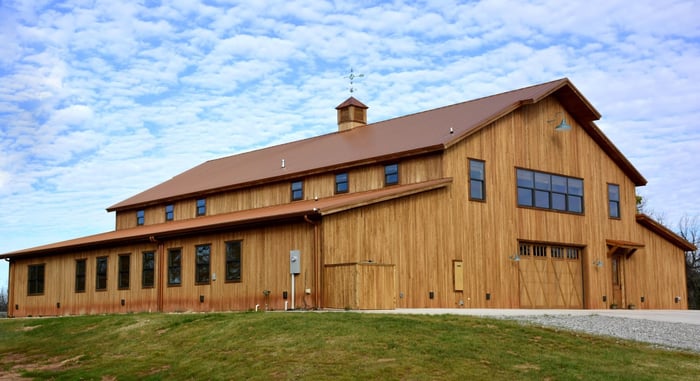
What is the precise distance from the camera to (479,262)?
102 feet

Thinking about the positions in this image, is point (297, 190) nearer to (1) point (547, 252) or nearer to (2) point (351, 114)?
(2) point (351, 114)

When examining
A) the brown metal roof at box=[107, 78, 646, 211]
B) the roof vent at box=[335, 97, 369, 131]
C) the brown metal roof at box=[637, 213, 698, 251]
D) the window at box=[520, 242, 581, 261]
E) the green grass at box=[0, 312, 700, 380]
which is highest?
the roof vent at box=[335, 97, 369, 131]

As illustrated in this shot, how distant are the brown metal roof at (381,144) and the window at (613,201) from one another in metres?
1.23

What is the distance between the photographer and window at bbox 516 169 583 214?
33375 mm

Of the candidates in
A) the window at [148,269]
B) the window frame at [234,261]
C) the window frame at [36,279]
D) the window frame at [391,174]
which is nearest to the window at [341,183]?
the window frame at [391,174]

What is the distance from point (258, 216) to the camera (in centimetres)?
2980

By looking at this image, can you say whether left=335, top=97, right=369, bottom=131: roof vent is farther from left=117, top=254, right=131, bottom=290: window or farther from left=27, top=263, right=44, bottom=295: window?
left=27, top=263, right=44, bottom=295: window

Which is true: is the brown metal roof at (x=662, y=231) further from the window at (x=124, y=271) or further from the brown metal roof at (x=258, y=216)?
the window at (x=124, y=271)

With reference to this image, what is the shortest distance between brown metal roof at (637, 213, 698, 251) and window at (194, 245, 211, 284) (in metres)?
19.5

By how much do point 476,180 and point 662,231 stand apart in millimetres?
13021

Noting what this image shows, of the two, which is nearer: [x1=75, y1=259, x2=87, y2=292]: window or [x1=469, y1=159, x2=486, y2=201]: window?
[x1=469, y1=159, x2=486, y2=201]: window

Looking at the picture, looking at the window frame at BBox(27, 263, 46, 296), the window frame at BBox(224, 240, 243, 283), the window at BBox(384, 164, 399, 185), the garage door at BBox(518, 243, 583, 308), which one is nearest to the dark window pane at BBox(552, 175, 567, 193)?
the garage door at BBox(518, 243, 583, 308)

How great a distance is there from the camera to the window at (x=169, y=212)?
40.8 metres

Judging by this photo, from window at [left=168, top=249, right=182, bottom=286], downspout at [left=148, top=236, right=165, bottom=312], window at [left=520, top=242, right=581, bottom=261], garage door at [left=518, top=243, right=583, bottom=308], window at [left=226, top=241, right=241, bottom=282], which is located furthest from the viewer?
downspout at [left=148, top=236, right=165, bottom=312]
